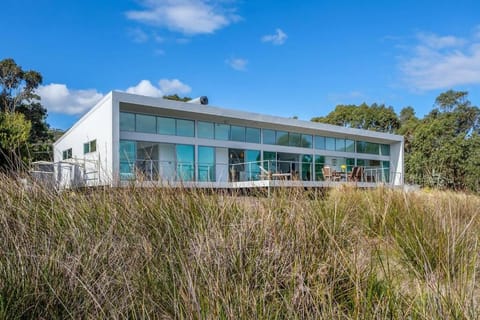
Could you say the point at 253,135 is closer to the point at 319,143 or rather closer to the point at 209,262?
the point at 319,143

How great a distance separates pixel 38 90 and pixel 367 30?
1292 inches

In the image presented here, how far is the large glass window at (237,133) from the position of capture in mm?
19241

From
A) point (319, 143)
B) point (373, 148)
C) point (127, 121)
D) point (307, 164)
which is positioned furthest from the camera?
point (373, 148)

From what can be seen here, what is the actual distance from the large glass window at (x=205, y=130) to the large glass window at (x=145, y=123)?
259 cm

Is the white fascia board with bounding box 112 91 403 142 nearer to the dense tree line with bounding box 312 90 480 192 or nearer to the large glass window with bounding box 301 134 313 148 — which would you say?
the large glass window with bounding box 301 134 313 148

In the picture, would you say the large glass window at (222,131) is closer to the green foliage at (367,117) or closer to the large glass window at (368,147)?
the large glass window at (368,147)


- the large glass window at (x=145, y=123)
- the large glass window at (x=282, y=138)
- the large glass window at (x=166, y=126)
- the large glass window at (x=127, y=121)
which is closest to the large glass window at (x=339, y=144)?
the large glass window at (x=282, y=138)

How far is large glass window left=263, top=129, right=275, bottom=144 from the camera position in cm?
2066

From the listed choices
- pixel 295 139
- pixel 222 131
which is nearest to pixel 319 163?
pixel 295 139

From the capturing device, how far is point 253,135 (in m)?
20.2

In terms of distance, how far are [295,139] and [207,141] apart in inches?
271

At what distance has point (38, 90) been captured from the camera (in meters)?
34.4

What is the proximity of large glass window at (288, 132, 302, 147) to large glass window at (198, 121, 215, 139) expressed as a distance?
19.5 feet

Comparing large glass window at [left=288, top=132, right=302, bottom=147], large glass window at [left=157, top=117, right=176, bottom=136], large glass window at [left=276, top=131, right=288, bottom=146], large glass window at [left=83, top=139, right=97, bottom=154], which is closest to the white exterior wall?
large glass window at [left=83, top=139, right=97, bottom=154]
